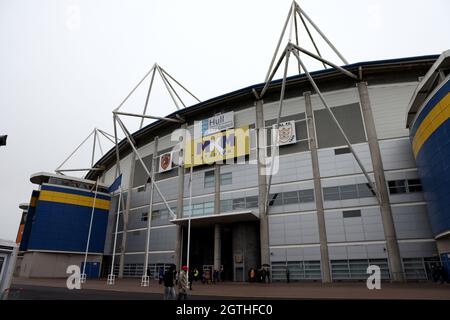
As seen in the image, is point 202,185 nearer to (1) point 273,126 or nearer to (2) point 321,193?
→ (1) point 273,126

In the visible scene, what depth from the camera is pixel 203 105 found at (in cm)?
4197

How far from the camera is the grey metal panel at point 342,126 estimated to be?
3130 cm

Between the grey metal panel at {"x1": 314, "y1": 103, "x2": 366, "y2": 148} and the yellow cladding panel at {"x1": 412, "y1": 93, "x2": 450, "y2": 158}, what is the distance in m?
6.14

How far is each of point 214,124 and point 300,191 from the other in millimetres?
15749

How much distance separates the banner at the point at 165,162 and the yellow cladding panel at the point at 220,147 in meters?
3.78

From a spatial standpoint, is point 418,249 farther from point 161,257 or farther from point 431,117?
point 161,257

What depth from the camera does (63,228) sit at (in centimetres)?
4534

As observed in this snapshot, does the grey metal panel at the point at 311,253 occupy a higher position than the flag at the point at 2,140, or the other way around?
the flag at the point at 2,140

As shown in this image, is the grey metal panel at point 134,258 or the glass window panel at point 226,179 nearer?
the glass window panel at point 226,179

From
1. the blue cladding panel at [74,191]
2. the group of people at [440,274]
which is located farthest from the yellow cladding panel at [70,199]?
the group of people at [440,274]

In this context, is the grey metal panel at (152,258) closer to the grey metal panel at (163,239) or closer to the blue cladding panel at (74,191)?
the grey metal panel at (163,239)

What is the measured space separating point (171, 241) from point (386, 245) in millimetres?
26061

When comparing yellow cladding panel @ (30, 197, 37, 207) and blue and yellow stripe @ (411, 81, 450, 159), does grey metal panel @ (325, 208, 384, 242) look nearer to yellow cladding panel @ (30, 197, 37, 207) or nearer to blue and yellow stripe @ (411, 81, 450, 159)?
blue and yellow stripe @ (411, 81, 450, 159)
